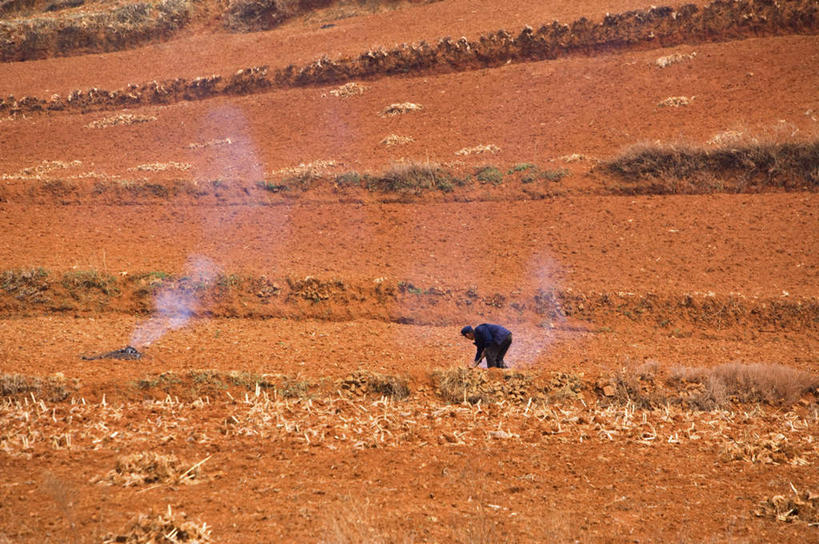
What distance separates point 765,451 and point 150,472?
5.17 m

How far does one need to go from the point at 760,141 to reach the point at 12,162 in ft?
68.1

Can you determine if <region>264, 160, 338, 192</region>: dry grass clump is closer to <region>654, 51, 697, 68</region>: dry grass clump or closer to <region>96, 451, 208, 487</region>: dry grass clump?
<region>654, 51, 697, 68</region>: dry grass clump

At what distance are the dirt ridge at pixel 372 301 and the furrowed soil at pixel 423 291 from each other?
0.16ft

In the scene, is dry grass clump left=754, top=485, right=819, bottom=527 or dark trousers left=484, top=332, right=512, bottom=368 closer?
dry grass clump left=754, top=485, right=819, bottom=527

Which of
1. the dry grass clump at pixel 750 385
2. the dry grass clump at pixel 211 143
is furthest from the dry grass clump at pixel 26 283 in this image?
the dry grass clump at pixel 750 385

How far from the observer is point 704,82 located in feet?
60.8

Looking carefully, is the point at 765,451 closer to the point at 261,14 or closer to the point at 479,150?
the point at 479,150

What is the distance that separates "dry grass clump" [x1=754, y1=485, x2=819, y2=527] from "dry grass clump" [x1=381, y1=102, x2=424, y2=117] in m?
17.4

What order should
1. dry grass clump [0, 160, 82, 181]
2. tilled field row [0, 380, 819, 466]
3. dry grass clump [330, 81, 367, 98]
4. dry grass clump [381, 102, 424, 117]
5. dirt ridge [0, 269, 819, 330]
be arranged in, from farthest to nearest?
1. dry grass clump [330, 81, 367, 98]
2. dry grass clump [381, 102, 424, 117]
3. dry grass clump [0, 160, 82, 181]
4. dirt ridge [0, 269, 819, 330]
5. tilled field row [0, 380, 819, 466]

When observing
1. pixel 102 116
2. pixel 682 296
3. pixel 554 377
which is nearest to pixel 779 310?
pixel 682 296

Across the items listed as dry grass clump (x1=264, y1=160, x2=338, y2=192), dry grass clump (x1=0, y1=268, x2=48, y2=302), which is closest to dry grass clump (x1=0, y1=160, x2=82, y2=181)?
dry grass clump (x1=0, y1=268, x2=48, y2=302)

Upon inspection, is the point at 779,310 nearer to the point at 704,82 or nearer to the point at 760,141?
the point at 760,141

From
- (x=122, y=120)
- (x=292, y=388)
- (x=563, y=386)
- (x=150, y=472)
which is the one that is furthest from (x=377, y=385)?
(x=122, y=120)

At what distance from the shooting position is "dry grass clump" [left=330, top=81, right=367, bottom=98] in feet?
74.7
